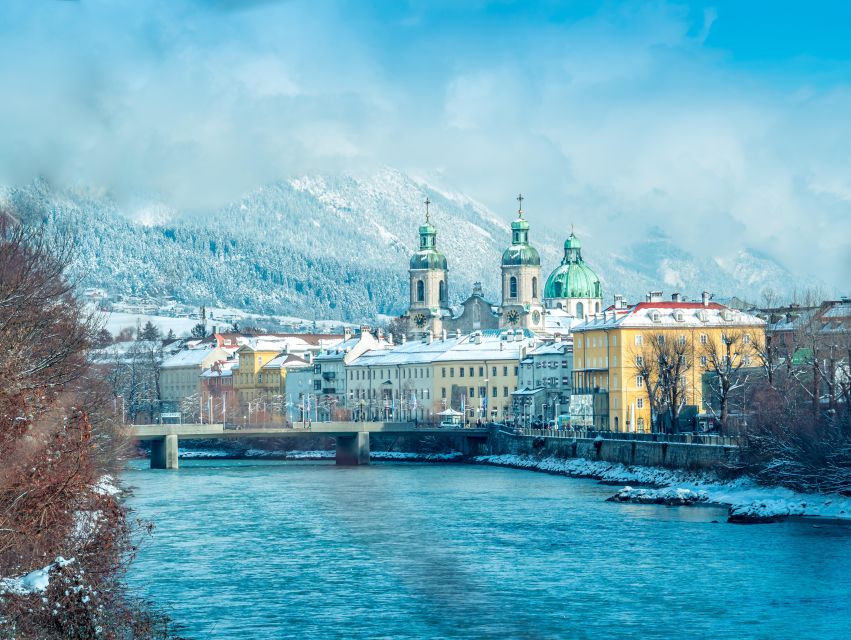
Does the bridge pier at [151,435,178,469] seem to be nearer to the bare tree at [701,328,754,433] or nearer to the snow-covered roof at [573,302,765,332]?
the snow-covered roof at [573,302,765,332]

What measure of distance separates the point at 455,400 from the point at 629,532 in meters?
85.4

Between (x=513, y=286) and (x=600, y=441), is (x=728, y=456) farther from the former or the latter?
(x=513, y=286)

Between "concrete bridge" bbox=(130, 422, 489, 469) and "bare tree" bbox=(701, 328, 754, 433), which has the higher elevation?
"bare tree" bbox=(701, 328, 754, 433)

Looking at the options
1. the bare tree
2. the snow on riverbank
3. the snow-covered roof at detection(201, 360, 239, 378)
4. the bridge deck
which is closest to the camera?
the snow on riverbank

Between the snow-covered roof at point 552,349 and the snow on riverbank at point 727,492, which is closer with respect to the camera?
the snow on riverbank at point 727,492

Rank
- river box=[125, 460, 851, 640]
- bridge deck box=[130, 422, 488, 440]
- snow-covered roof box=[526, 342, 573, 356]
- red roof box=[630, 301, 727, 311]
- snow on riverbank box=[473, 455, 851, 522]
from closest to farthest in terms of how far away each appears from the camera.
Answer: river box=[125, 460, 851, 640] → snow on riverbank box=[473, 455, 851, 522] → bridge deck box=[130, 422, 488, 440] → red roof box=[630, 301, 727, 311] → snow-covered roof box=[526, 342, 573, 356]

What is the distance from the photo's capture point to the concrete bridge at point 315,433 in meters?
110

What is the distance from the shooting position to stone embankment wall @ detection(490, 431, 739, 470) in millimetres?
74500

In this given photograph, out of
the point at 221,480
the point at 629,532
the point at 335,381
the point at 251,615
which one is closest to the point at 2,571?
the point at 251,615

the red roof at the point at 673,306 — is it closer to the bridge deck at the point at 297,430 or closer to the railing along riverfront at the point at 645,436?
the railing along riverfront at the point at 645,436

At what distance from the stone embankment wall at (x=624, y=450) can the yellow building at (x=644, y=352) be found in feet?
15.7

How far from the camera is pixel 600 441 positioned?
91.6 meters

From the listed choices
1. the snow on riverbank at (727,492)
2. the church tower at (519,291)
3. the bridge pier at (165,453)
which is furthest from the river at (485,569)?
the church tower at (519,291)

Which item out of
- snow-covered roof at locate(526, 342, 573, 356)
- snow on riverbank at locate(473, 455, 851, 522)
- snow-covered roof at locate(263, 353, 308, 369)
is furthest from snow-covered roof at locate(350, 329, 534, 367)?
snow on riverbank at locate(473, 455, 851, 522)
